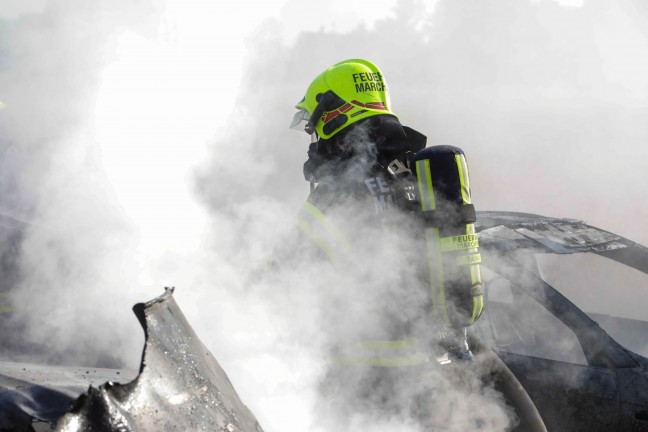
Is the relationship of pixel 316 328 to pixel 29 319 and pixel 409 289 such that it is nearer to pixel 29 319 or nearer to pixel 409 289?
pixel 409 289

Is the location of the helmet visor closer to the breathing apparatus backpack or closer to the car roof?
the breathing apparatus backpack

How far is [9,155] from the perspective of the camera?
4895 millimetres

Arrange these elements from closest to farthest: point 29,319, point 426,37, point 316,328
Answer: point 316,328 < point 29,319 < point 426,37

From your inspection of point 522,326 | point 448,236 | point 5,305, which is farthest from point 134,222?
point 522,326

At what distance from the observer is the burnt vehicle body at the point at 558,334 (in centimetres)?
424

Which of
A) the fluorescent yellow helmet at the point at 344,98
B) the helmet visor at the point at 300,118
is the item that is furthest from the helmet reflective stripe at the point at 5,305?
the fluorescent yellow helmet at the point at 344,98

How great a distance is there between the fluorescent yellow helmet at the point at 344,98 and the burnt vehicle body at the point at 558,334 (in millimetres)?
2111

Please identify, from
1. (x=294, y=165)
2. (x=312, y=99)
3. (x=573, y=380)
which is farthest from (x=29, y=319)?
(x=294, y=165)

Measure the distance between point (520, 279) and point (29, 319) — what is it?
3.44 meters

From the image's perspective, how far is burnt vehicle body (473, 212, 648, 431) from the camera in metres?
4.24

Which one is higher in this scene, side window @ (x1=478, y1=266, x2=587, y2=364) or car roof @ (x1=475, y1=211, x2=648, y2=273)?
car roof @ (x1=475, y1=211, x2=648, y2=273)

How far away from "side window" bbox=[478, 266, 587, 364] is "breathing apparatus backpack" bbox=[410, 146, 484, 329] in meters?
2.00

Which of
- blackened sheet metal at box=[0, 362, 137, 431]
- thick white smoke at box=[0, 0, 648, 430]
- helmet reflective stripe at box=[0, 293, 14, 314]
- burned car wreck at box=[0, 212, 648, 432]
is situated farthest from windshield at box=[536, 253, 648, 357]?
blackened sheet metal at box=[0, 362, 137, 431]

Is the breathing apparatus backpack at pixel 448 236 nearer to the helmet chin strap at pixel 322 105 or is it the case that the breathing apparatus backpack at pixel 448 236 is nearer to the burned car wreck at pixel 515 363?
the helmet chin strap at pixel 322 105
